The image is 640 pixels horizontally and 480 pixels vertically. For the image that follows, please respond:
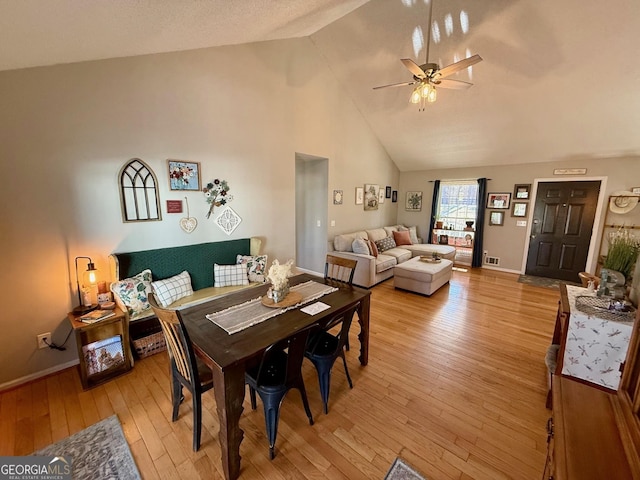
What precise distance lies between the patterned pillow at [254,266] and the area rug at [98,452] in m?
1.91

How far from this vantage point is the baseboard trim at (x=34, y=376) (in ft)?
7.12

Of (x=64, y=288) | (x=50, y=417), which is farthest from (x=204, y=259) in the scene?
(x=50, y=417)

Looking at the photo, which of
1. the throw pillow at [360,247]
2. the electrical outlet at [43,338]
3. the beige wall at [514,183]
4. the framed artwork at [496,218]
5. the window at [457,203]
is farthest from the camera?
the window at [457,203]

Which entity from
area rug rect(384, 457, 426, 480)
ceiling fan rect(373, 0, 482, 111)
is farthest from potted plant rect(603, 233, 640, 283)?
area rug rect(384, 457, 426, 480)

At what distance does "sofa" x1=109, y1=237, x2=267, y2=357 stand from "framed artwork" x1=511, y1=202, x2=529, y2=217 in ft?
17.5

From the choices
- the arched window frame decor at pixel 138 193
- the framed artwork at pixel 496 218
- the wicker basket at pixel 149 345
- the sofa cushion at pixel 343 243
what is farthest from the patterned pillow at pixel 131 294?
the framed artwork at pixel 496 218

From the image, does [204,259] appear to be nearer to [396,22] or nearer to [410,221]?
[396,22]

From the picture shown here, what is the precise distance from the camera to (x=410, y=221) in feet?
23.2

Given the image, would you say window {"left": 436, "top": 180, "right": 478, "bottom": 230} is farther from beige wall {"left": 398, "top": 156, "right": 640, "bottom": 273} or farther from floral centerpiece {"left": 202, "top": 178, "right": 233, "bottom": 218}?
floral centerpiece {"left": 202, "top": 178, "right": 233, "bottom": 218}

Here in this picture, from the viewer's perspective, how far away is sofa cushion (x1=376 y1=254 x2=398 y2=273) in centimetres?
475

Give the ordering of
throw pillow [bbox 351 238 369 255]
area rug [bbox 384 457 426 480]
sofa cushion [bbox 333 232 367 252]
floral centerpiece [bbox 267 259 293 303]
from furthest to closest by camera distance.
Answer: sofa cushion [bbox 333 232 367 252]
throw pillow [bbox 351 238 369 255]
floral centerpiece [bbox 267 259 293 303]
area rug [bbox 384 457 426 480]

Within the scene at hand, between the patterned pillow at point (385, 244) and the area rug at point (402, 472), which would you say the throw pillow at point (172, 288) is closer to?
the area rug at point (402, 472)

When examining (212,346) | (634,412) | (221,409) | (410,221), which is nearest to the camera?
(634,412)

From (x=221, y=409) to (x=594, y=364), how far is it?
2441mm
